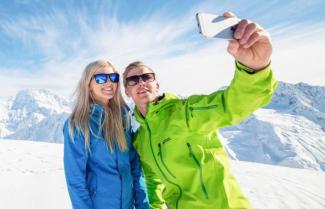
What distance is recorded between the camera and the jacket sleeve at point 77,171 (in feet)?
10.3

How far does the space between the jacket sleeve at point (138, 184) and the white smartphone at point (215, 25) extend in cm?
237

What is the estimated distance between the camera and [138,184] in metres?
3.60

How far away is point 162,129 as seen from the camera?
2885 millimetres

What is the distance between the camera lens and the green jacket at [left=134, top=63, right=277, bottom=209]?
229 cm

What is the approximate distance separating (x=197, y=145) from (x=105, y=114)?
1.40 m

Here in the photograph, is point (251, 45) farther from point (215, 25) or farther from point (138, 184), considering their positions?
point (138, 184)

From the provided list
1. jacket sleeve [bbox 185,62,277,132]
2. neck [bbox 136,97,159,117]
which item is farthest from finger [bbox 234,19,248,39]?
neck [bbox 136,97,159,117]

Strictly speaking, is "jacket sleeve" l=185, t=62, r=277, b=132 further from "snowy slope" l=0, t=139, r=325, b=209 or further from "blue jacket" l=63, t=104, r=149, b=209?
"snowy slope" l=0, t=139, r=325, b=209

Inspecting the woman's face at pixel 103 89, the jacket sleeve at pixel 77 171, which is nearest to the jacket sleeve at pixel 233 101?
the jacket sleeve at pixel 77 171

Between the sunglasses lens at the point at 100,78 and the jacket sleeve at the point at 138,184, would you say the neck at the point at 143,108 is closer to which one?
the jacket sleeve at the point at 138,184

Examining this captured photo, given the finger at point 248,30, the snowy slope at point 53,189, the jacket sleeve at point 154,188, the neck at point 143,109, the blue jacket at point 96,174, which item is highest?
the finger at point 248,30

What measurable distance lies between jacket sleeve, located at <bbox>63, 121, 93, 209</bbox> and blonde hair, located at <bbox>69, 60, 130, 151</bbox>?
0.24 ft

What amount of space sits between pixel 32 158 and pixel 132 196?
10.3 metres

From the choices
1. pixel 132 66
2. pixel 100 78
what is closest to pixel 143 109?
pixel 132 66
